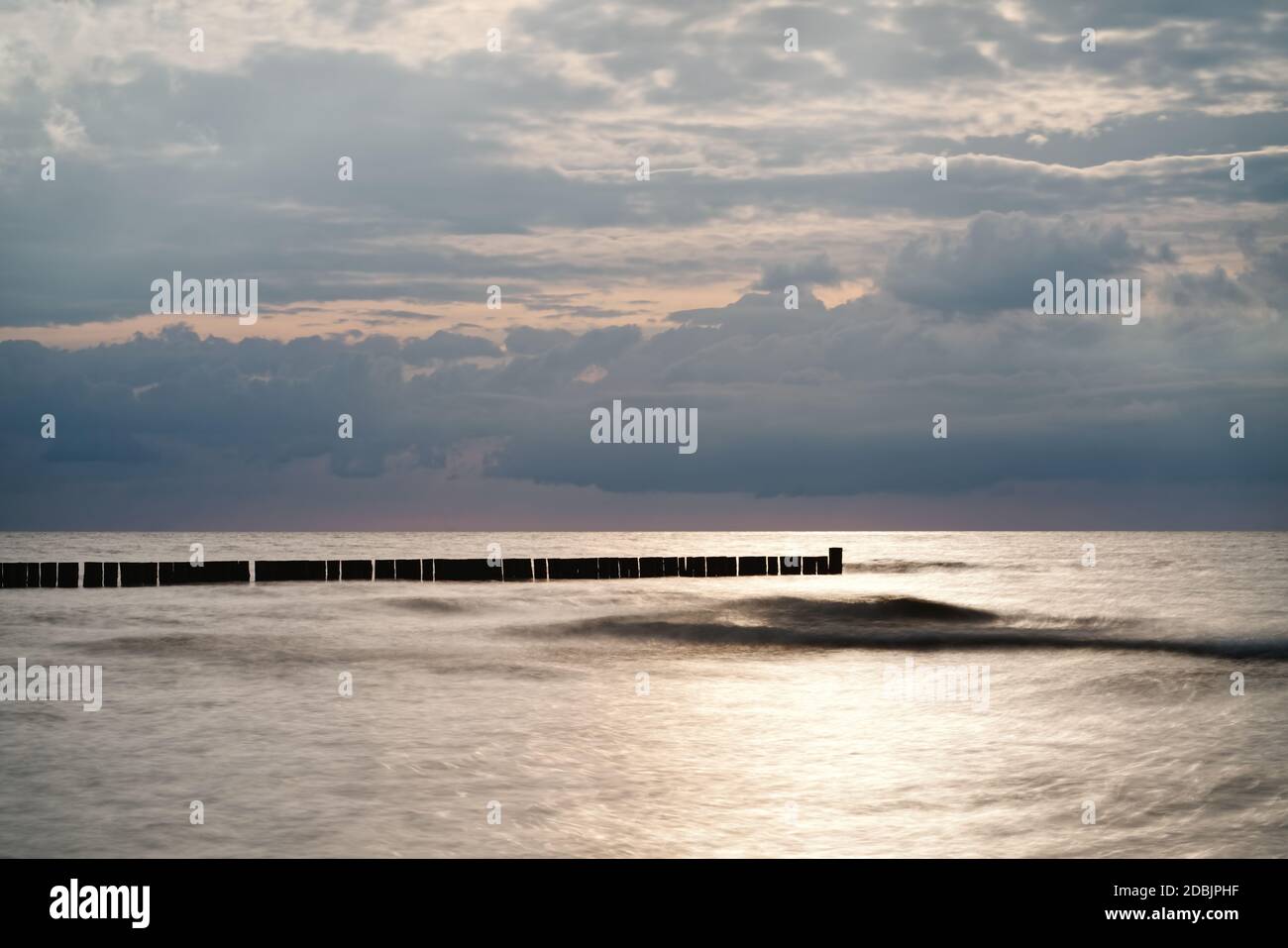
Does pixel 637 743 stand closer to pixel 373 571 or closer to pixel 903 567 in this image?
pixel 373 571

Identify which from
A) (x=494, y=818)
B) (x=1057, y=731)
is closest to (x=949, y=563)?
(x=1057, y=731)

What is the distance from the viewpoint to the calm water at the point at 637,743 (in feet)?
31.3

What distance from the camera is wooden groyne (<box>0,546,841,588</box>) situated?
1742 inches

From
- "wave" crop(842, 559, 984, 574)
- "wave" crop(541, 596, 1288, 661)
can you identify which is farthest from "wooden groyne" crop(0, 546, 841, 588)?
"wave" crop(842, 559, 984, 574)

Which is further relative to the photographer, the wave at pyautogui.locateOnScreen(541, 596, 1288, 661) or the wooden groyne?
the wooden groyne

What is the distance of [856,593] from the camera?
43531mm

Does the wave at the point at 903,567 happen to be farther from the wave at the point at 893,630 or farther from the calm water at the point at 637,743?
the calm water at the point at 637,743

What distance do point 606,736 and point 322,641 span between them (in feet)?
45.0

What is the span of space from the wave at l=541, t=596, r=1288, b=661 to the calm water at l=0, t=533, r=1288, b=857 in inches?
10.4

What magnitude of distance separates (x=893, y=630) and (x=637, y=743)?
20.6 m

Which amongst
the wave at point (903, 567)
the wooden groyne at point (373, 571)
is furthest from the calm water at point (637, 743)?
the wave at point (903, 567)

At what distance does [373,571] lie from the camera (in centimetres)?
4950

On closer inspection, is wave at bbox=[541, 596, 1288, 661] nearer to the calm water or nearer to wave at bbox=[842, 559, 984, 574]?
the calm water
